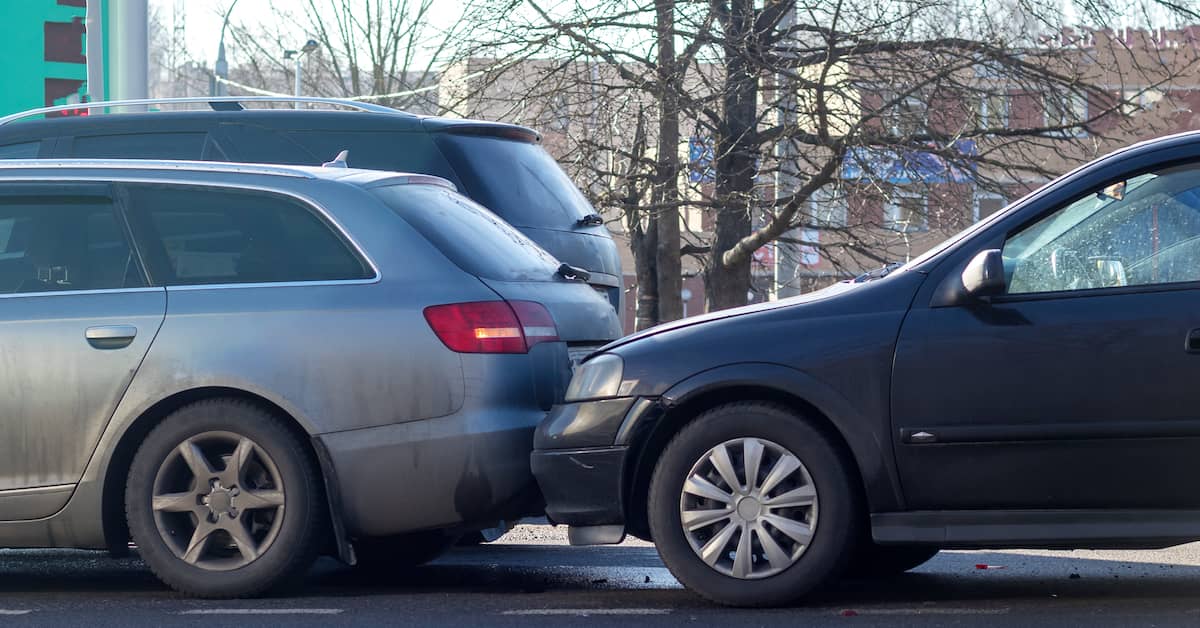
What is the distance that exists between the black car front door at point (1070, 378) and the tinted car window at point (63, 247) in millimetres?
2954

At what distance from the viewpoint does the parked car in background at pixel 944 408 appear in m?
5.21

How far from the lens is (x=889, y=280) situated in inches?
217

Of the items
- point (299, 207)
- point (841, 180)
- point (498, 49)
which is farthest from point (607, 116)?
point (299, 207)

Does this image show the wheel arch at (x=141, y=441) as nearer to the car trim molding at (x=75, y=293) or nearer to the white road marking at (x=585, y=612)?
the car trim molding at (x=75, y=293)

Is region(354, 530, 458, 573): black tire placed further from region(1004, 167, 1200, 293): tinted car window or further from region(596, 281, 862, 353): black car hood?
region(1004, 167, 1200, 293): tinted car window

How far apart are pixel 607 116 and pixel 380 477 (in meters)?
9.60

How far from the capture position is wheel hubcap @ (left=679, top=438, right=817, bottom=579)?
17.6 ft

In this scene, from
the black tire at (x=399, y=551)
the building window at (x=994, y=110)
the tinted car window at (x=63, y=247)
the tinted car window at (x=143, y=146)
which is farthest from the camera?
the building window at (x=994, y=110)

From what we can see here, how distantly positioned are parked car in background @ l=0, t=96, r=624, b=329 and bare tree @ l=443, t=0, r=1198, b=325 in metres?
5.46

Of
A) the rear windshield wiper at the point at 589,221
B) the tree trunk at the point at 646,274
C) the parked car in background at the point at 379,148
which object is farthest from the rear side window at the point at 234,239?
the tree trunk at the point at 646,274

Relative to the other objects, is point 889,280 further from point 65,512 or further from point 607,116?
point 607,116

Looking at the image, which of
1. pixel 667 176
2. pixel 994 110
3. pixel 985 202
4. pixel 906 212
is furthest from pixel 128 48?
pixel 985 202

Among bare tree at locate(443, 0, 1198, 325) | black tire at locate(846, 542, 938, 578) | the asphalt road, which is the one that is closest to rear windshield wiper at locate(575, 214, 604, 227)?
the asphalt road

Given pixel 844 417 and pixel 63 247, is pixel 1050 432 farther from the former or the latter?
pixel 63 247
